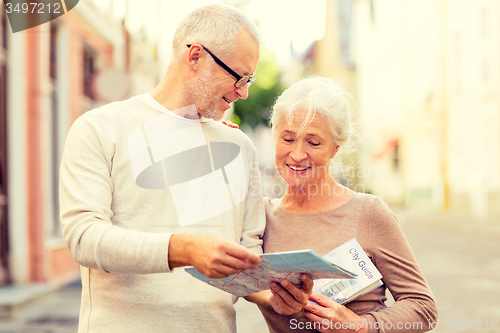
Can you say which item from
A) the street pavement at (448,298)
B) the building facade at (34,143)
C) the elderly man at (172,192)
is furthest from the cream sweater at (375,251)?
the building facade at (34,143)

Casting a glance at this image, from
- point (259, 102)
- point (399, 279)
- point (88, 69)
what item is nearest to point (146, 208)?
point (399, 279)

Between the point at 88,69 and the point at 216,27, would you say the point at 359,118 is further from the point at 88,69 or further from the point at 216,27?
the point at 88,69

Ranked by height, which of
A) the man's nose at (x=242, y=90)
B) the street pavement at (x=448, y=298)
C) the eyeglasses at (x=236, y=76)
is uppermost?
the eyeglasses at (x=236, y=76)

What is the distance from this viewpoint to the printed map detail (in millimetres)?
1235

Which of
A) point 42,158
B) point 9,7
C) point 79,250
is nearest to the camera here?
point 79,250

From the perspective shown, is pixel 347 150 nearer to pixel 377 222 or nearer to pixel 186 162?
pixel 377 222

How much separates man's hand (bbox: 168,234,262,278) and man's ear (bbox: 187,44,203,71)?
80 centimetres

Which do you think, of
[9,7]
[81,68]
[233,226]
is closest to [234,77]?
[233,226]

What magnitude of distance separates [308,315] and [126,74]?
8.70 m

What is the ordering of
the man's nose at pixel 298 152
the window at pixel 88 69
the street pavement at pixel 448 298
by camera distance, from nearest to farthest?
the man's nose at pixel 298 152 < the street pavement at pixel 448 298 < the window at pixel 88 69

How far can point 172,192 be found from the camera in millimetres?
1720

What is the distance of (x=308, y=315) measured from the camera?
5.78 feet

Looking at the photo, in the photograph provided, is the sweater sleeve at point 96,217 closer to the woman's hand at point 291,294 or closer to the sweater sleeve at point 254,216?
the woman's hand at point 291,294

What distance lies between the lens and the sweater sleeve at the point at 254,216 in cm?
191
